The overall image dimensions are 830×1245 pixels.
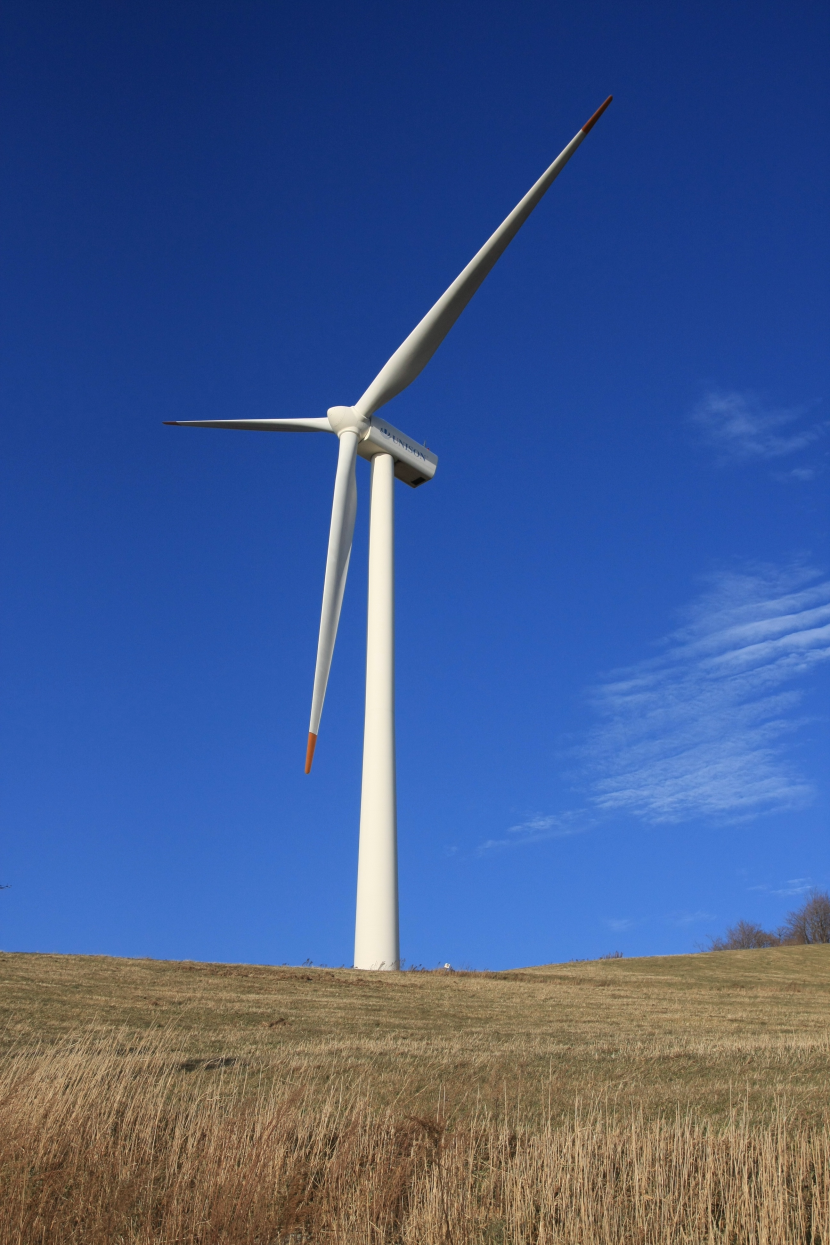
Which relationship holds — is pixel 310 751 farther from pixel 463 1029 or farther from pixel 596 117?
pixel 596 117

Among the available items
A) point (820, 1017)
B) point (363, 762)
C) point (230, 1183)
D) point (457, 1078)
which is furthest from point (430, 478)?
point (230, 1183)

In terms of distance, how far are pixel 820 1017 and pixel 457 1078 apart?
48.5 ft

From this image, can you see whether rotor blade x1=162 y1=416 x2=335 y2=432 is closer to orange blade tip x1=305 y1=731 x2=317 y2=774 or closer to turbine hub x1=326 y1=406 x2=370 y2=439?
turbine hub x1=326 y1=406 x2=370 y2=439

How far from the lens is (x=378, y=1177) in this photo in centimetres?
817

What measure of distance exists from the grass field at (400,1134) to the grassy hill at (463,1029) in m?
0.09

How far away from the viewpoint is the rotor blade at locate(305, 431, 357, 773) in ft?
103

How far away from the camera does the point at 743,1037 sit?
18422mm

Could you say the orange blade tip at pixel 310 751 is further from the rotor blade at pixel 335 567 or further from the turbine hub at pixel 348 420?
the turbine hub at pixel 348 420

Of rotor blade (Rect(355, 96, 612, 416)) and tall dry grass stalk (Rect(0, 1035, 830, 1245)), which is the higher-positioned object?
rotor blade (Rect(355, 96, 612, 416))

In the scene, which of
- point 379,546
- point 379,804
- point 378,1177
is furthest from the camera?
point 379,546

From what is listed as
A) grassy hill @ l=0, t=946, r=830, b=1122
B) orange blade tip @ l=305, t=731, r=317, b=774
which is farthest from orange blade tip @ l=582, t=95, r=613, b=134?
grassy hill @ l=0, t=946, r=830, b=1122

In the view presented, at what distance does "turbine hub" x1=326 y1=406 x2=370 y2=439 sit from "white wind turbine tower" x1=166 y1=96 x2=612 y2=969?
4 centimetres

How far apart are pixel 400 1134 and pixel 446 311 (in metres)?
30.8

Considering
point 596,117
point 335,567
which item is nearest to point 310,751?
point 335,567
